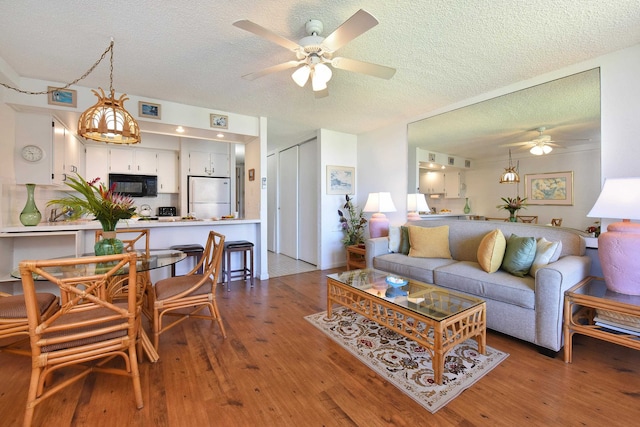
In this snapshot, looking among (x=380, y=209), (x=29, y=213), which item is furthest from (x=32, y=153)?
(x=380, y=209)

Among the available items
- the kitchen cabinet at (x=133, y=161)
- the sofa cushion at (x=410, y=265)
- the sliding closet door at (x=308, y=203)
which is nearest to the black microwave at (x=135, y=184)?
the kitchen cabinet at (x=133, y=161)

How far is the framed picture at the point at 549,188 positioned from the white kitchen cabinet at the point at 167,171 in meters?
5.70

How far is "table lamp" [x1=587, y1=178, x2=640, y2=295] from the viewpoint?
187 centimetres

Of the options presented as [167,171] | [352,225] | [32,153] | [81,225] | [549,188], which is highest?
[167,171]

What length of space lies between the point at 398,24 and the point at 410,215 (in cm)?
264

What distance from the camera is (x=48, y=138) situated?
3.05 metres

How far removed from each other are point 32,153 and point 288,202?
380 cm

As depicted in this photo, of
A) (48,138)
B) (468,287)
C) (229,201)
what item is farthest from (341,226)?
(48,138)

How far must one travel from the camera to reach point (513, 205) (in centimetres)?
301

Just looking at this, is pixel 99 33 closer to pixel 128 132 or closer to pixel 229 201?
pixel 128 132

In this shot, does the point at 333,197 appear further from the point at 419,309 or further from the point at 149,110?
the point at 419,309

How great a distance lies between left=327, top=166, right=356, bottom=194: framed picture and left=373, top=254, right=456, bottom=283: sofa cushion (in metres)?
1.74

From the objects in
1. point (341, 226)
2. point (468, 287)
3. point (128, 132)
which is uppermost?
point (128, 132)

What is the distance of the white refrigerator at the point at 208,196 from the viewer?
5.22 meters
